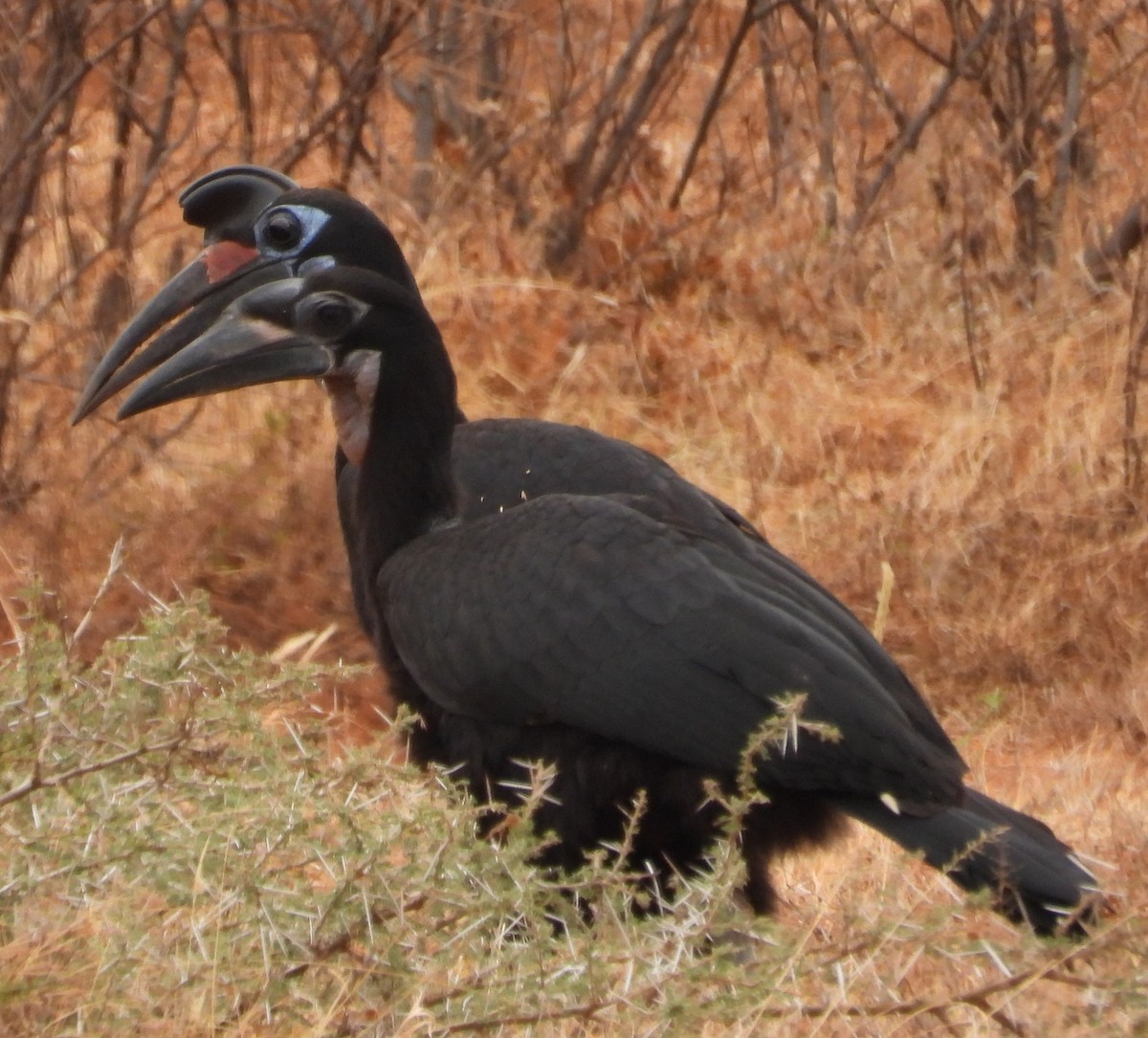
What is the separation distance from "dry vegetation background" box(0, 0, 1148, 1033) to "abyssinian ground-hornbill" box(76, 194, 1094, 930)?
64 cm

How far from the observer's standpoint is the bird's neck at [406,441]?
12.4 feet

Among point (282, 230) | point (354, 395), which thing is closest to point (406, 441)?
point (354, 395)

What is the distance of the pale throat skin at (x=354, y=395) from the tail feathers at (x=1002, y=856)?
1.15 metres

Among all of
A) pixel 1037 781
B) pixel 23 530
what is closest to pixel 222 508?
pixel 23 530

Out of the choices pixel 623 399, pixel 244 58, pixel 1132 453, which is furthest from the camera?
pixel 623 399

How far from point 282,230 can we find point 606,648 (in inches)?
43.9

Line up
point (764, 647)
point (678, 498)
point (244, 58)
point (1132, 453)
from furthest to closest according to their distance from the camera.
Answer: point (244, 58) < point (1132, 453) < point (678, 498) < point (764, 647)

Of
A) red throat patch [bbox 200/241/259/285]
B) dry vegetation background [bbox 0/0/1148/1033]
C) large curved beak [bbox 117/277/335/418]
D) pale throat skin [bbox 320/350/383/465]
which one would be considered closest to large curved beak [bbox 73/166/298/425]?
red throat patch [bbox 200/241/259/285]

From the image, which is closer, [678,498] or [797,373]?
[678,498]

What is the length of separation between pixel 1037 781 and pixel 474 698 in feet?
4.59

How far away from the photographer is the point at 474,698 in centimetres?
352

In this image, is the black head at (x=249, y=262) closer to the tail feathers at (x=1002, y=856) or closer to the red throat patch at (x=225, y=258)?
the red throat patch at (x=225, y=258)

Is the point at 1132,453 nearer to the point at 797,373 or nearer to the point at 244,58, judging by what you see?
the point at 797,373

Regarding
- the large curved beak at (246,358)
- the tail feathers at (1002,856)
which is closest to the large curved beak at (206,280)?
the large curved beak at (246,358)
